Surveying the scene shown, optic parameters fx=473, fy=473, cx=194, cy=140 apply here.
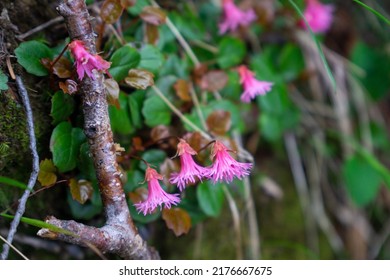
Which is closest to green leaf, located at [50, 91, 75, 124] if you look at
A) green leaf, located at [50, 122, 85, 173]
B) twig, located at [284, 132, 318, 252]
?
green leaf, located at [50, 122, 85, 173]

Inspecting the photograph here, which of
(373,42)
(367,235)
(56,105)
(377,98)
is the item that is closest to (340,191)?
(367,235)

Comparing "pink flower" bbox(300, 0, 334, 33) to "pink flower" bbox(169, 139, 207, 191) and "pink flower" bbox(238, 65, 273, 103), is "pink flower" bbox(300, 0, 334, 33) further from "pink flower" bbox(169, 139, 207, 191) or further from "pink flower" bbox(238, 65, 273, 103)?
"pink flower" bbox(169, 139, 207, 191)

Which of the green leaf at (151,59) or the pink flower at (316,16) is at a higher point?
the green leaf at (151,59)

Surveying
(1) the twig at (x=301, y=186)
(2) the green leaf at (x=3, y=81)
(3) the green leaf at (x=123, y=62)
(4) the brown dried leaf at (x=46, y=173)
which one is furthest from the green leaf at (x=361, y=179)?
(2) the green leaf at (x=3, y=81)

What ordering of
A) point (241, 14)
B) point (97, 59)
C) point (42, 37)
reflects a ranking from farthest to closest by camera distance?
point (241, 14) → point (42, 37) → point (97, 59)

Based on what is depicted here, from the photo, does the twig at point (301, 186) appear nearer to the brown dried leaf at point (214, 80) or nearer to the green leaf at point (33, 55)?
the brown dried leaf at point (214, 80)

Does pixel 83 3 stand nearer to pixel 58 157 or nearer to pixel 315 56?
pixel 58 157

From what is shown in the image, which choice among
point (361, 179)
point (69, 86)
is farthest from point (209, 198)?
point (361, 179)
